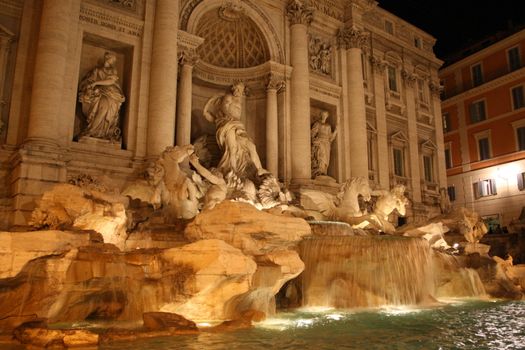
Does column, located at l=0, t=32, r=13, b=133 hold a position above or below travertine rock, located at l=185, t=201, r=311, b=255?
above

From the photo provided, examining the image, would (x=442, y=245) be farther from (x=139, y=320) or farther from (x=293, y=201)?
(x=139, y=320)

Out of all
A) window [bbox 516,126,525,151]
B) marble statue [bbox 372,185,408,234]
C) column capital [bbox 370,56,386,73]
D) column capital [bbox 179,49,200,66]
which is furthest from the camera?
window [bbox 516,126,525,151]

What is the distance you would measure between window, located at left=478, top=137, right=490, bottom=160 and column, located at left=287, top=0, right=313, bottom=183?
15.8 metres

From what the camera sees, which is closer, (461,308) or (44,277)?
(44,277)

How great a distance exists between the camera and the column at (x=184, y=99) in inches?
557

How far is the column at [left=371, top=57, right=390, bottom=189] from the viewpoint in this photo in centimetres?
2061

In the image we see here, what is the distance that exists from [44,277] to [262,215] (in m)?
3.89

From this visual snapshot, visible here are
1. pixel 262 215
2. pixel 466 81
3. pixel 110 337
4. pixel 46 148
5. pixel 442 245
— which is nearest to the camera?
pixel 110 337

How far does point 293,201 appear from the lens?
50.0ft

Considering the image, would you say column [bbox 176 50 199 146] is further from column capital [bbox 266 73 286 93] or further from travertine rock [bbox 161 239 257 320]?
travertine rock [bbox 161 239 257 320]

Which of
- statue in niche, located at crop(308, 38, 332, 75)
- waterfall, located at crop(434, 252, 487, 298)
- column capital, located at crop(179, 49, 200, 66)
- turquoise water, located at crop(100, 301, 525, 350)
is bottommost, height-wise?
turquoise water, located at crop(100, 301, 525, 350)

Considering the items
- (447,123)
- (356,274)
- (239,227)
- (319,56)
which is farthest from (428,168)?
(239,227)

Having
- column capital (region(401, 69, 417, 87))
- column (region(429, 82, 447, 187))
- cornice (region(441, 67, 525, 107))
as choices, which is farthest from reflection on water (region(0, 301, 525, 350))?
cornice (region(441, 67, 525, 107))

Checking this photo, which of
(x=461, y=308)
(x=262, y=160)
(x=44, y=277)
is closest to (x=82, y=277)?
(x=44, y=277)
